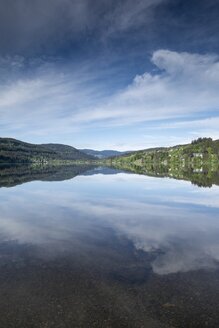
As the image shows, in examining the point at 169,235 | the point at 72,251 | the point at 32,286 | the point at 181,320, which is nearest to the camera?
the point at 181,320

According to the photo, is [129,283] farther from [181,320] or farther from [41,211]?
[41,211]

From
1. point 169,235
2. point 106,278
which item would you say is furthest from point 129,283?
point 169,235

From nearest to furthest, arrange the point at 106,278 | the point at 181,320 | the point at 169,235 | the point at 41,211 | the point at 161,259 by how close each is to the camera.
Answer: the point at 181,320
the point at 106,278
the point at 161,259
the point at 169,235
the point at 41,211

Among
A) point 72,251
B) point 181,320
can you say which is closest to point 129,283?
point 181,320

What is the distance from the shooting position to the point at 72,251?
25375 millimetres

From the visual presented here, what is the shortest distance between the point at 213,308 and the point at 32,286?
32.9 ft

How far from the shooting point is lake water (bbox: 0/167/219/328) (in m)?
15.2

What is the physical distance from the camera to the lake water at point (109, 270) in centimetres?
1525

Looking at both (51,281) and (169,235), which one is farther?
(169,235)

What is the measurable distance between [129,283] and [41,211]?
27666 millimetres

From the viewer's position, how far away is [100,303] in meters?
16.4

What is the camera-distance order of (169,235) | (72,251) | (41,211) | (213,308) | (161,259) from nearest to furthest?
(213,308), (161,259), (72,251), (169,235), (41,211)

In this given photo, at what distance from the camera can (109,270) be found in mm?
→ 21141

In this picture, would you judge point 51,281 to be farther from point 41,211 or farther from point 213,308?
point 41,211
